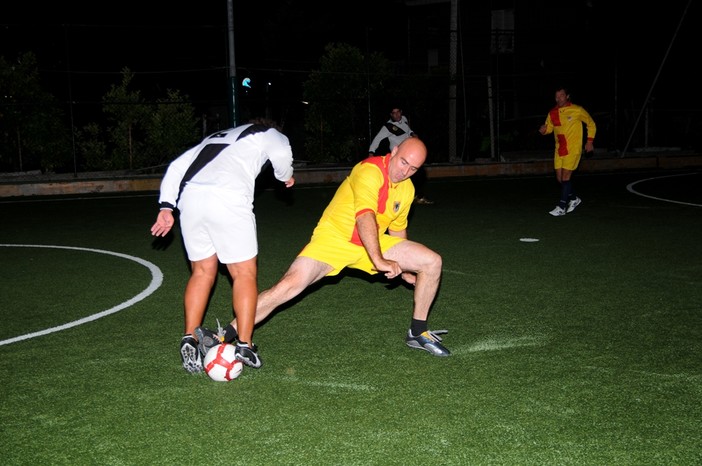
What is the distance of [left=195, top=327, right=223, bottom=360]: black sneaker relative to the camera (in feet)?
18.5

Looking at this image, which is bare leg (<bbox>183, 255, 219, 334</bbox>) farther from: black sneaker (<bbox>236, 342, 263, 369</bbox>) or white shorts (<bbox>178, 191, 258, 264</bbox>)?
black sneaker (<bbox>236, 342, 263, 369</bbox>)

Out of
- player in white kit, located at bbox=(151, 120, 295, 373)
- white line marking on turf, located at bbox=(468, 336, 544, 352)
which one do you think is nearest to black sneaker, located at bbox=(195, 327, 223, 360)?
player in white kit, located at bbox=(151, 120, 295, 373)

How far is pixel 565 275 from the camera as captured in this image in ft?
28.8

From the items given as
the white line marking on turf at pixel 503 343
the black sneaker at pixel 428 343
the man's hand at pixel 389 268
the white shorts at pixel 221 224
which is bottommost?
the white line marking on turf at pixel 503 343

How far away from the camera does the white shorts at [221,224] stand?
535cm

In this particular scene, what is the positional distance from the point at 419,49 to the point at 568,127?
1114 inches

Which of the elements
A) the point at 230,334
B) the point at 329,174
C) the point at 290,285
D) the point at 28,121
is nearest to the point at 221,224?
the point at 290,285

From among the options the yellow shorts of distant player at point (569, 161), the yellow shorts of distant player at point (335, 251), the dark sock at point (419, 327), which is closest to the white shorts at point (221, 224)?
the yellow shorts of distant player at point (335, 251)

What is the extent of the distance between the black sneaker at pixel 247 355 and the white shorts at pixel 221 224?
1.97 ft

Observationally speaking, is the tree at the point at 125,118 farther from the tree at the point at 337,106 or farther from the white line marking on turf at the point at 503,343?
the white line marking on turf at the point at 503,343

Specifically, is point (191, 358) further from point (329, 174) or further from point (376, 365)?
point (329, 174)

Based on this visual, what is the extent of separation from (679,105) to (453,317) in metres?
25.7

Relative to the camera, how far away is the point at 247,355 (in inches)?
217

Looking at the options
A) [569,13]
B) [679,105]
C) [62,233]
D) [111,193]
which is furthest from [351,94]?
[569,13]
